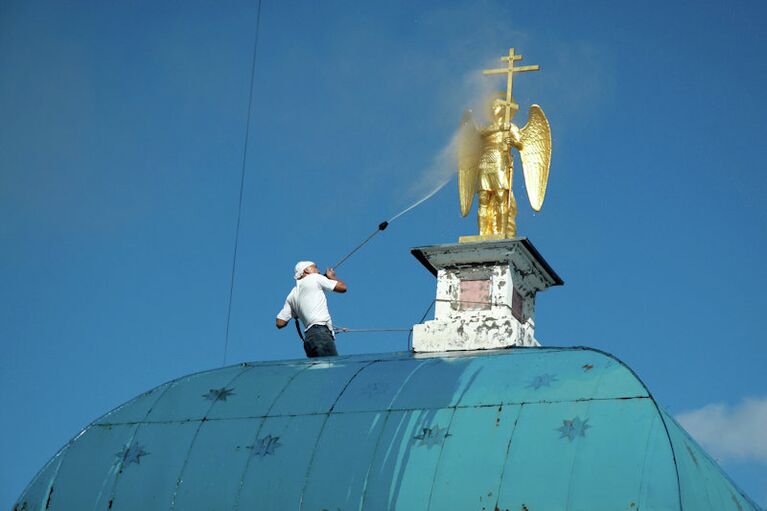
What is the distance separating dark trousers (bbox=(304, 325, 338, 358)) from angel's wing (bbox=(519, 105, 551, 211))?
2.79 metres

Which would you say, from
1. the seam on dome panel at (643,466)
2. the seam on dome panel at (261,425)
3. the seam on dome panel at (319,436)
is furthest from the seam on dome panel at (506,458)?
the seam on dome panel at (261,425)

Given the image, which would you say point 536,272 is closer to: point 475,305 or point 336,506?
point 475,305

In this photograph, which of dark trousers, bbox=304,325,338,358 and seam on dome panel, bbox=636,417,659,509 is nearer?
seam on dome panel, bbox=636,417,659,509

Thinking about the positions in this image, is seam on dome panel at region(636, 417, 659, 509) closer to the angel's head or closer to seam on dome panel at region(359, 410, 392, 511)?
seam on dome panel at region(359, 410, 392, 511)

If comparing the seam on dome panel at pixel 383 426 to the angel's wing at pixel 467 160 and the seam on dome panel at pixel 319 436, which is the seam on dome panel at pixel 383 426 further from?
the angel's wing at pixel 467 160

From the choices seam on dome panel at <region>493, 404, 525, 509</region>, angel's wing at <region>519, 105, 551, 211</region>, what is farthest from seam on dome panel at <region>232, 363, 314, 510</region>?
angel's wing at <region>519, 105, 551, 211</region>

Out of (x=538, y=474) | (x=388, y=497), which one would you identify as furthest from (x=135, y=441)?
(x=538, y=474)

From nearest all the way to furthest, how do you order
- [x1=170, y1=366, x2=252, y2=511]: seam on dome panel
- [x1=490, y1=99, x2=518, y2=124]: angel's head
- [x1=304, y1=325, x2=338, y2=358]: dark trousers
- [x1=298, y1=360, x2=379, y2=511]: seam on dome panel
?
1. [x1=298, y1=360, x2=379, y2=511]: seam on dome panel
2. [x1=170, y1=366, x2=252, y2=511]: seam on dome panel
3. [x1=304, y1=325, x2=338, y2=358]: dark trousers
4. [x1=490, y1=99, x2=518, y2=124]: angel's head

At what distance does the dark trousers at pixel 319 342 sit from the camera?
16109 millimetres

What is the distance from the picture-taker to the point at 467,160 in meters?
17.5

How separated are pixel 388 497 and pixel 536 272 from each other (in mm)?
4385

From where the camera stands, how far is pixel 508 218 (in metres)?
16.9

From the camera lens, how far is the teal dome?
40.9ft

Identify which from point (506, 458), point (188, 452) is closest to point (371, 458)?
point (506, 458)
